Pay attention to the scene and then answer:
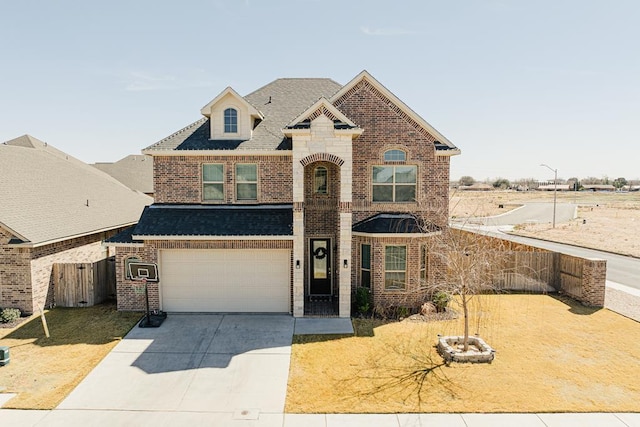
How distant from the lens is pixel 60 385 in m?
9.45

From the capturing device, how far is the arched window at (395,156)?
50.7 feet

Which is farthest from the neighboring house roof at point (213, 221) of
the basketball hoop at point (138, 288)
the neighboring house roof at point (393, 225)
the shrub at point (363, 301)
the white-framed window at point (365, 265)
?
the shrub at point (363, 301)

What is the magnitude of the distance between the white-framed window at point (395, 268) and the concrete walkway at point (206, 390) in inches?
115

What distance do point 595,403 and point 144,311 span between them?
1429 cm

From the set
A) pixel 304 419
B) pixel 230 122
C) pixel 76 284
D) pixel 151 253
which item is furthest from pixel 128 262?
pixel 304 419

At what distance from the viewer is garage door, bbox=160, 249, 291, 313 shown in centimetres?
1457

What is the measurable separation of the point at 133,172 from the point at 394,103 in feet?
93.2

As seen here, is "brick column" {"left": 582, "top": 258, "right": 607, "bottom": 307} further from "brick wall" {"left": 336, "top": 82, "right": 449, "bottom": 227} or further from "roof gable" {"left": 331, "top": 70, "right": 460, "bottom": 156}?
"roof gable" {"left": 331, "top": 70, "right": 460, "bottom": 156}

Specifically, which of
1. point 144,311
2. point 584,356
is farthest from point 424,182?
point 144,311

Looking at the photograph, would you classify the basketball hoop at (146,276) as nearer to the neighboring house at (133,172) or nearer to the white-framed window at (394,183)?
the white-framed window at (394,183)

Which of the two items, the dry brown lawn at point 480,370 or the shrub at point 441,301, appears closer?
the dry brown lawn at point 480,370

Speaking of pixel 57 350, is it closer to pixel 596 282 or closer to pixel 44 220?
pixel 44 220

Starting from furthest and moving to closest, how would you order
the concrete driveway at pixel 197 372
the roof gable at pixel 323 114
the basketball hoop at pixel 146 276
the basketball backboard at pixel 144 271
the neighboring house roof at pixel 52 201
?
the neighboring house roof at pixel 52 201 < the roof gable at pixel 323 114 < the basketball backboard at pixel 144 271 < the basketball hoop at pixel 146 276 < the concrete driveway at pixel 197 372

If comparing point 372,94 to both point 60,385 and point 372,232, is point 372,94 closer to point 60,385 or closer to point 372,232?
point 372,232
